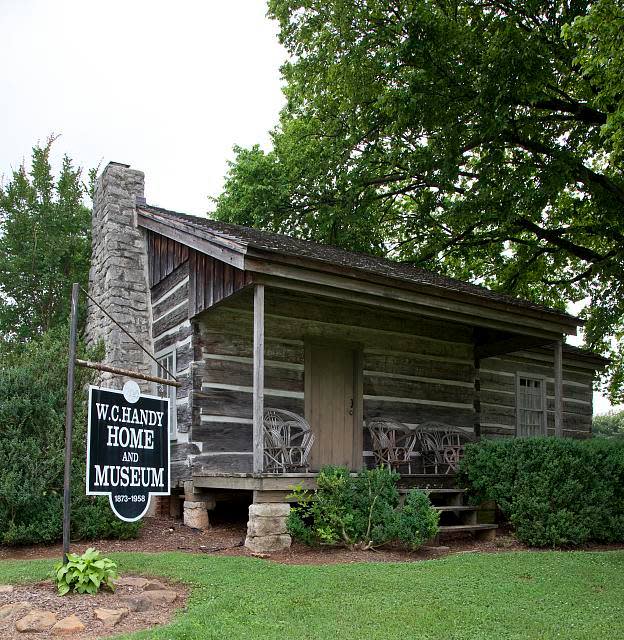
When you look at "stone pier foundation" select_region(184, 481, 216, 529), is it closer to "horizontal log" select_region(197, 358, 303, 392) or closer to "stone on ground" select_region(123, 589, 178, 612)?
"horizontal log" select_region(197, 358, 303, 392)

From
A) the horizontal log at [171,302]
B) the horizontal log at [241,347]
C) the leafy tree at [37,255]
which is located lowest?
the horizontal log at [241,347]

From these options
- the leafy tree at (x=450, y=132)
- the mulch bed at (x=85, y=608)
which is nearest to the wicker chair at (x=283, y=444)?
the mulch bed at (x=85, y=608)

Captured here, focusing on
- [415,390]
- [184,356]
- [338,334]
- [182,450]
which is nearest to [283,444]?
[182,450]

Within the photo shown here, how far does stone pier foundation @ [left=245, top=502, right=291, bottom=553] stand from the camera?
888cm

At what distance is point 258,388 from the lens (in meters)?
9.30

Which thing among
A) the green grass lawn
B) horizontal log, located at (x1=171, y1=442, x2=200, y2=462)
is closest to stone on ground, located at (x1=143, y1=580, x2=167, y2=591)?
the green grass lawn

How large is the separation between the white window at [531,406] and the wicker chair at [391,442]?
413cm

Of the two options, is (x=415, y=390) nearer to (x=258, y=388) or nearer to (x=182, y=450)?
(x=182, y=450)

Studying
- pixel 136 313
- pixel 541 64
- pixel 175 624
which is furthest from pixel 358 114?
pixel 175 624

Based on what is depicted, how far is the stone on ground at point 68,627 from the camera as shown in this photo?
5227mm

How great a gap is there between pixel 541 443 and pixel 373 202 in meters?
10.2

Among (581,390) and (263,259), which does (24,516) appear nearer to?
(263,259)

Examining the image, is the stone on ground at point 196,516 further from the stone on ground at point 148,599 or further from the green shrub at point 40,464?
the stone on ground at point 148,599

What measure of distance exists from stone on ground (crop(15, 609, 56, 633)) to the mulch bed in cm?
3
